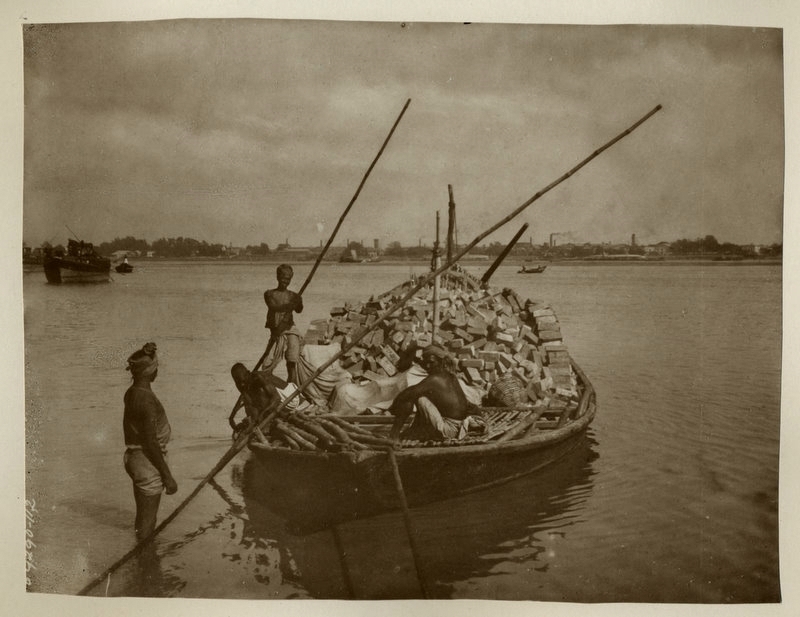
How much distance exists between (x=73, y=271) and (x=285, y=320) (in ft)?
3.78

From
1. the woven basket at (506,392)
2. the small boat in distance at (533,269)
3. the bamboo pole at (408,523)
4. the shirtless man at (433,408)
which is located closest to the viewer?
the bamboo pole at (408,523)

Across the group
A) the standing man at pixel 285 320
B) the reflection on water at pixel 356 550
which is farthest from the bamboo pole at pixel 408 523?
the standing man at pixel 285 320

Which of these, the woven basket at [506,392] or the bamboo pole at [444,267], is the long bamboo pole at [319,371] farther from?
the woven basket at [506,392]

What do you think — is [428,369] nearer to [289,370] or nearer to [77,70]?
[289,370]

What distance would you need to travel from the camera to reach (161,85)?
376cm

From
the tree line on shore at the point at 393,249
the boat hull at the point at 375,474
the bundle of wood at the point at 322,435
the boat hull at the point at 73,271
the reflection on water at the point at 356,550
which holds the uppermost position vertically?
the tree line on shore at the point at 393,249

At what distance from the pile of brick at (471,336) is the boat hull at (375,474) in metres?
0.37

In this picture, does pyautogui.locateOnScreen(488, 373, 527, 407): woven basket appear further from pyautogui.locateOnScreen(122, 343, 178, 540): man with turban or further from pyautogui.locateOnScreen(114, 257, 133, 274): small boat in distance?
pyautogui.locateOnScreen(114, 257, 133, 274): small boat in distance

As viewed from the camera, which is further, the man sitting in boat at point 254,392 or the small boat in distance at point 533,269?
the small boat in distance at point 533,269

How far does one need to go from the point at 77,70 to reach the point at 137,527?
251 centimetres

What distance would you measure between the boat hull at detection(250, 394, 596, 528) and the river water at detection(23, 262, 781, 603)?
82mm

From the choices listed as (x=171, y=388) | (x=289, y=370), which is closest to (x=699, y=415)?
(x=289, y=370)

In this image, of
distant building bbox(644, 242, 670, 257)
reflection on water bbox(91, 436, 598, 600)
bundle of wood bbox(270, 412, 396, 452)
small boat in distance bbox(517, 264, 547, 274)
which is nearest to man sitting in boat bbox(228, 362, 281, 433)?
bundle of wood bbox(270, 412, 396, 452)

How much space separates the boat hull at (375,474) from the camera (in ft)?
11.6
